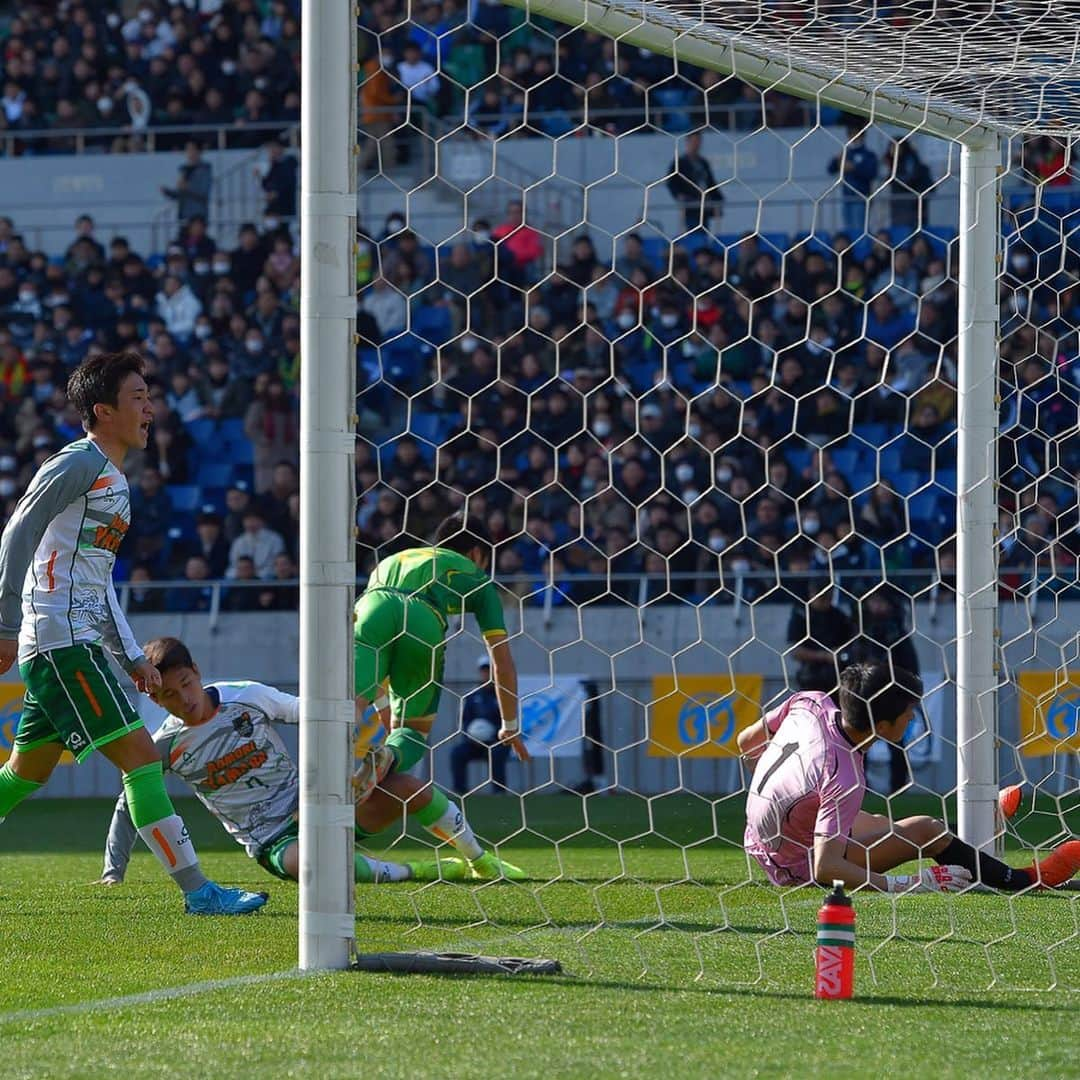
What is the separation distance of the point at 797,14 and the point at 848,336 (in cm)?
758

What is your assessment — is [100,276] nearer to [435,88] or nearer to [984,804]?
[435,88]

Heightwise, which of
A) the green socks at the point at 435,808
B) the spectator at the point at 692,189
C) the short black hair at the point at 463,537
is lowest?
the green socks at the point at 435,808

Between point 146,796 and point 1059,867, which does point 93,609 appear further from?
point 1059,867

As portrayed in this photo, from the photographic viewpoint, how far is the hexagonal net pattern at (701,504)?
20.4ft

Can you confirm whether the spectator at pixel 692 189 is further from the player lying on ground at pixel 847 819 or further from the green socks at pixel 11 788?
the green socks at pixel 11 788

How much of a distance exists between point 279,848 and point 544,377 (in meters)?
8.03

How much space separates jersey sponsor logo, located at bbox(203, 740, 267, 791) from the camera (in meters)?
6.28

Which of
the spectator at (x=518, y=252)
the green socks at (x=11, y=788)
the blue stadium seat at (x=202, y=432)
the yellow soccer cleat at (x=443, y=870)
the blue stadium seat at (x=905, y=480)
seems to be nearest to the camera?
the green socks at (x=11, y=788)

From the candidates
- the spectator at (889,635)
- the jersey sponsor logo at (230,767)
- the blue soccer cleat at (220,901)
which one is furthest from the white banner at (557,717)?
the blue soccer cleat at (220,901)

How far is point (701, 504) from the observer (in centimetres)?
1317

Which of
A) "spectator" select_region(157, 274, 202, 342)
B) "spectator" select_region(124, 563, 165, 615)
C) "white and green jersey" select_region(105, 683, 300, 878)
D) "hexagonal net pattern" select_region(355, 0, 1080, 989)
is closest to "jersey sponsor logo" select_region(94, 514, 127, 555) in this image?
"white and green jersey" select_region(105, 683, 300, 878)

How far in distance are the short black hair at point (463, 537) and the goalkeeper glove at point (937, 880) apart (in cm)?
188

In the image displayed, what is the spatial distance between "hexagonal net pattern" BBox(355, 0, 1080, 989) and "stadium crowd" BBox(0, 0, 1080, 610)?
0.19 feet

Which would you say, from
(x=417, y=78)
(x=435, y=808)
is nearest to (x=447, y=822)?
(x=435, y=808)
